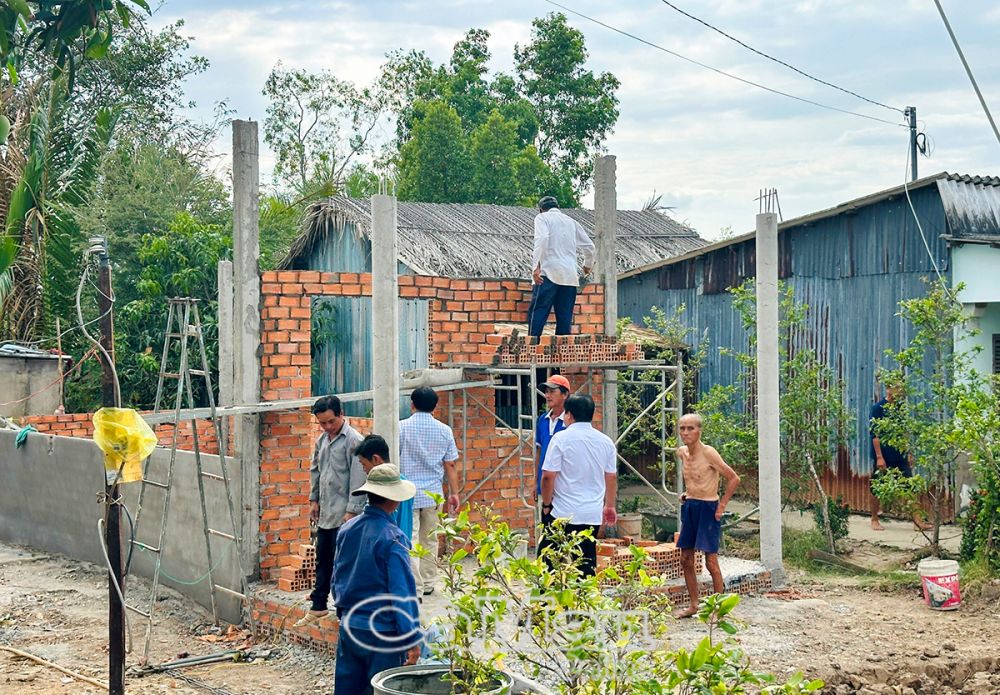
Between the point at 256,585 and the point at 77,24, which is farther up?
the point at 77,24

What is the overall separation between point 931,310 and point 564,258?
11.6 ft

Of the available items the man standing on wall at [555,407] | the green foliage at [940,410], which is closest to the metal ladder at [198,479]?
the man standing on wall at [555,407]

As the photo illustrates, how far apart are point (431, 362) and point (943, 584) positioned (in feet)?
15.1

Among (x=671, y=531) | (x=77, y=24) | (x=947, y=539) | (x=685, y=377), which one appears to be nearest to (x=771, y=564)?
(x=671, y=531)

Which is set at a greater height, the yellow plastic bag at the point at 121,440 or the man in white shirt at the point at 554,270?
the man in white shirt at the point at 554,270

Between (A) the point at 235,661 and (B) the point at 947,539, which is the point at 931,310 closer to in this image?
(B) the point at 947,539

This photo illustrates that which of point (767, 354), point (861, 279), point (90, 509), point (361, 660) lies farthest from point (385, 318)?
point (861, 279)

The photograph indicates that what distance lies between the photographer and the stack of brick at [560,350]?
9639 mm

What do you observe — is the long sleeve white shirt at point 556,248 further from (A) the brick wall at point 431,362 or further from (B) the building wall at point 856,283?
(B) the building wall at point 856,283

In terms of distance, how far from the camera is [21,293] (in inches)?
711

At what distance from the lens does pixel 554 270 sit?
9727mm

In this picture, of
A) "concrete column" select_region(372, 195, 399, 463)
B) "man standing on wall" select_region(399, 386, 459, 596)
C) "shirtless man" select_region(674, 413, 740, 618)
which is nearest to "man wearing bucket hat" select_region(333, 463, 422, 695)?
"concrete column" select_region(372, 195, 399, 463)

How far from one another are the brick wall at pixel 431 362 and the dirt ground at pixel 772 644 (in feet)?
3.72

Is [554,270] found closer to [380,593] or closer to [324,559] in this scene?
[324,559]
